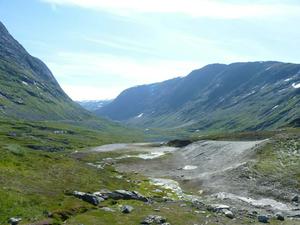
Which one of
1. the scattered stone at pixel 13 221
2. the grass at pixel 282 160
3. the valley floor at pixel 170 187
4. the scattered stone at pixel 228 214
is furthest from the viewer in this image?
the grass at pixel 282 160

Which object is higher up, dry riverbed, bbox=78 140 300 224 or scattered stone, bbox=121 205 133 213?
scattered stone, bbox=121 205 133 213

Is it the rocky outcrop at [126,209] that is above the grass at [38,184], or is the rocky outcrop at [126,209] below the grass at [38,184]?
below

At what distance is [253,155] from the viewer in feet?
361

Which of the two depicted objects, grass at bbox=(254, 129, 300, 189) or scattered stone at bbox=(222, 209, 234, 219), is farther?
grass at bbox=(254, 129, 300, 189)

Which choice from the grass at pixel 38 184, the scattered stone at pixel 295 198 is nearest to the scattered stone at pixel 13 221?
the grass at pixel 38 184

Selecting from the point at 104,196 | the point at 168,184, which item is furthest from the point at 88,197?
the point at 168,184

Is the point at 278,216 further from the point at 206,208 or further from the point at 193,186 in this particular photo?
the point at 193,186

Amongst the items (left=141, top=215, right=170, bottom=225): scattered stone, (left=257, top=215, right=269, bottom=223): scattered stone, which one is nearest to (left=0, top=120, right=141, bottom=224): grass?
(left=141, top=215, right=170, bottom=225): scattered stone

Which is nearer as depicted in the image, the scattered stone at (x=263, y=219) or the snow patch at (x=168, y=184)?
the scattered stone at (x=263, y=219)

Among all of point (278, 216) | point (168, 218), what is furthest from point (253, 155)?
point (168, 218)

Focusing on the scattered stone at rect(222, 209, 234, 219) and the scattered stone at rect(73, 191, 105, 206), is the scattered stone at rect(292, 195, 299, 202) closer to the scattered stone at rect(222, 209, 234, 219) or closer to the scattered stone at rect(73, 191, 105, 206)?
the scattered stone at rect(222, 209, 234, 219)

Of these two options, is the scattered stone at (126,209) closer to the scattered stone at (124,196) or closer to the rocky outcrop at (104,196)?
the rocky outcrop at (104,196)

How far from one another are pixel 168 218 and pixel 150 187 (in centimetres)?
3298

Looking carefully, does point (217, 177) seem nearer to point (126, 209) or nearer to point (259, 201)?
point (259, 201)
